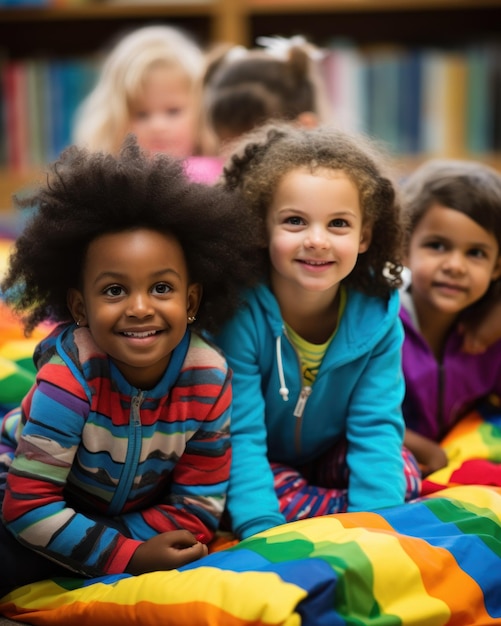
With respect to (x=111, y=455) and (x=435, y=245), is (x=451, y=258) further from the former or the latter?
(x=111, y=455)

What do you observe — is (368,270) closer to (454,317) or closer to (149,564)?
(454,317)

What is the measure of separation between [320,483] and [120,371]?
16.3 inches

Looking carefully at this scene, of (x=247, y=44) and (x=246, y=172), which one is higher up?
(x=247, y=44)

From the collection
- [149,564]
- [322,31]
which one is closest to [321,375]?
[149,564]

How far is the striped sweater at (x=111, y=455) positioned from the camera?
978mm

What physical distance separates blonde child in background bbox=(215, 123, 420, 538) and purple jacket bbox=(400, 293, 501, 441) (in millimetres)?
172

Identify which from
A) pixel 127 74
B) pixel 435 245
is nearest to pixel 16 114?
pixel 127 74

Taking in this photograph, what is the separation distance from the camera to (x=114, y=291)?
38.5 inches

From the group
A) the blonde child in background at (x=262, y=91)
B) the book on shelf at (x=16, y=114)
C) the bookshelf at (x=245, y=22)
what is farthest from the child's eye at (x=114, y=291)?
the book on shelf at (x=16, y=114)

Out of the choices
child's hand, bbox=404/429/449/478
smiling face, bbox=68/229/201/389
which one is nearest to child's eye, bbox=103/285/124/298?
smiling face, bbox=68/229/201/389

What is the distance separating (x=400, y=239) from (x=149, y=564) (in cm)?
55

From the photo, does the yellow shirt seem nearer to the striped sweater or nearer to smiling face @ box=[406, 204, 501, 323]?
the striped sweater

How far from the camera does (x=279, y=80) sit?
180 centimetres

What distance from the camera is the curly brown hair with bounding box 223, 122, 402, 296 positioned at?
1.11m
